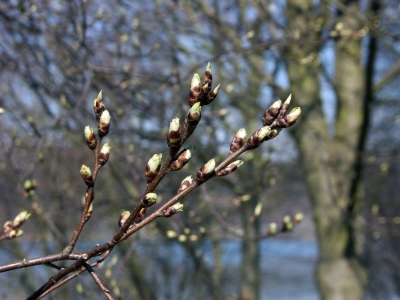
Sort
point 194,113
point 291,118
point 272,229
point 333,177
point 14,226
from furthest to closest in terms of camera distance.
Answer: point 333,177
point 272,229
point 14,226
point 291,118
point 194,113

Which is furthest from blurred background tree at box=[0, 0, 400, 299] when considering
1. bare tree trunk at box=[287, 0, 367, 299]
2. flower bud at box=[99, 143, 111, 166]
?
flower bud at box=[99, 143, 111, 166]

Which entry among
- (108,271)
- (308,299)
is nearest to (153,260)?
(108,271)

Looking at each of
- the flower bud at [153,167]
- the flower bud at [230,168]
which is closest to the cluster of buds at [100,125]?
the flower bud at [153,167]

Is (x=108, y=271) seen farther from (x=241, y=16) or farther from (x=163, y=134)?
(x=241, y=16)

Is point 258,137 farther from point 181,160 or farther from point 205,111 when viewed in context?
point 205,111

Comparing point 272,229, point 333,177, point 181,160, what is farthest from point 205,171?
point 333,177

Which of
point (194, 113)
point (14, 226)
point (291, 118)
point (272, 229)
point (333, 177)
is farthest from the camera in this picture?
point (333, 177)

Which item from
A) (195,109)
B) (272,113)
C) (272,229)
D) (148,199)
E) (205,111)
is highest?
(205,111)

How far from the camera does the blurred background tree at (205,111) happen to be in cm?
351

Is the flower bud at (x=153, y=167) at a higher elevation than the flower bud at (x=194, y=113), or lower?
lower

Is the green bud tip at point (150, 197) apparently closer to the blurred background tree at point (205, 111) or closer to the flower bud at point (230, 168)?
the flower bud at point (230, 168)

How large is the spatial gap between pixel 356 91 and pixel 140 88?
3.15 metres

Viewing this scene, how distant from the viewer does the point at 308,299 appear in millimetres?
17500

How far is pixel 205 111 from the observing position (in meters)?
4.68
